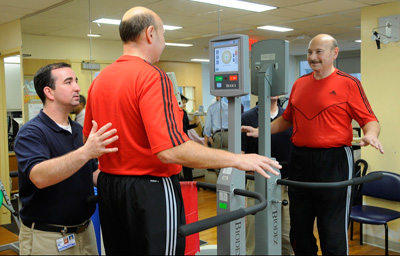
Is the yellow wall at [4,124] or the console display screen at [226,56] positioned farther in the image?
the yellow wall at [4,124]

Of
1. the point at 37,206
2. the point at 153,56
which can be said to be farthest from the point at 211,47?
the point at 37,206

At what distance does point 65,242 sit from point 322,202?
1670 mm

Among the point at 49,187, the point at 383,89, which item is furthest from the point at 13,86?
the point at 383,89

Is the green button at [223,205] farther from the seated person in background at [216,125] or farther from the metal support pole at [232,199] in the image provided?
the seated person in background at [216,125]

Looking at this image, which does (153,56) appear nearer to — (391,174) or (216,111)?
(216,111)

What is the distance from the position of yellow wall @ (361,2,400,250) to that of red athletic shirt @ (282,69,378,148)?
4.98 feet

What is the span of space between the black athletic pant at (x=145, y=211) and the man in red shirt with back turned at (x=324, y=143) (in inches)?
44.2

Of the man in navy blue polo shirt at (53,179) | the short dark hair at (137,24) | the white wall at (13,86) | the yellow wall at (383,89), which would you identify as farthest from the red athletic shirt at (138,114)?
the white wall at (13,86)

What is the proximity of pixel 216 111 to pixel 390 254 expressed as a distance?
2.24 meters

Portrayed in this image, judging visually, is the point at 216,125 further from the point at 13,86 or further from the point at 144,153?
the point at 13,86

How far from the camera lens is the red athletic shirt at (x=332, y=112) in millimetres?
2736

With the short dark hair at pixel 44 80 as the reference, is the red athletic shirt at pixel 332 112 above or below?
below

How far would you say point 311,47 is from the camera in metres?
2.91

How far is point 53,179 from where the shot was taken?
1.70 meters
